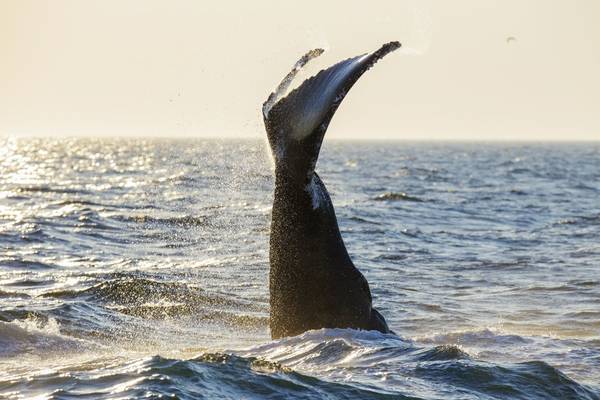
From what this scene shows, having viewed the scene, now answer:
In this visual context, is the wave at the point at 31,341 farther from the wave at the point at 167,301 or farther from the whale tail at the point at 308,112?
the whale tail at the point at 308,112

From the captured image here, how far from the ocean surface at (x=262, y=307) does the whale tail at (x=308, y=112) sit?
0.74 metres

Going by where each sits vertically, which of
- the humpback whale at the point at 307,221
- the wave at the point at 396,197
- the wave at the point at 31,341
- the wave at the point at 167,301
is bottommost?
the wave at the point at 167,301

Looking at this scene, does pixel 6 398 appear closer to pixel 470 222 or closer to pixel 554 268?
pixel 554 268

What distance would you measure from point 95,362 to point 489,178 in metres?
43.5

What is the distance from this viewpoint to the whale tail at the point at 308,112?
6812 millimetres

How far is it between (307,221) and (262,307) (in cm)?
416

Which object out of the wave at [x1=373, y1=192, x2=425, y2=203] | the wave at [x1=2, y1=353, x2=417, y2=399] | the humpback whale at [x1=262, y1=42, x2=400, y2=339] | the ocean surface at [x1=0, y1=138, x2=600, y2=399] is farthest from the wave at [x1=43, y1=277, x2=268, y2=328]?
the wave at [x1=373, y1=192, x2=425, y2=203]

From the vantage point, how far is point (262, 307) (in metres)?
11.2

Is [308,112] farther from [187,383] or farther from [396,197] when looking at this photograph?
[396,197]

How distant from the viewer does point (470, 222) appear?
952 inches

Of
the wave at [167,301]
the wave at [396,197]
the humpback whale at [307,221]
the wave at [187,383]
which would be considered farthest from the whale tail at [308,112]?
the wave at [396,197]

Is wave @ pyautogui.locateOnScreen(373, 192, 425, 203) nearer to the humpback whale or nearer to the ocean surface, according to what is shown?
the ocean surface

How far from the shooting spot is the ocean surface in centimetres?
690

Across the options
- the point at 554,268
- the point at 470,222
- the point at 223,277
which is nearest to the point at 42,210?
the point at 470,222
